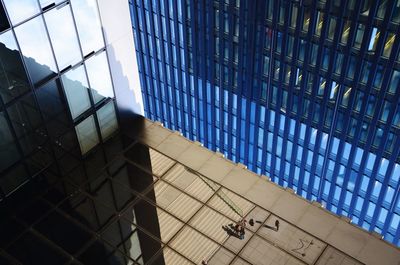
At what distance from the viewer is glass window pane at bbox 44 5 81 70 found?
1897 cm

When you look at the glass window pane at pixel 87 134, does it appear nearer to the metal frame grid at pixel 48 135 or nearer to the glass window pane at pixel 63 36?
the metal frame grid at pixel 48 135

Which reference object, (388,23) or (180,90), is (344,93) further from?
(180,90)

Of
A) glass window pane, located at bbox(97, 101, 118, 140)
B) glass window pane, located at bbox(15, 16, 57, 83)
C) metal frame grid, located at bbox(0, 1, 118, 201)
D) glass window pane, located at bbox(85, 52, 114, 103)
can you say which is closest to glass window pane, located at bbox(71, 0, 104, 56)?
metal frame grid, located at bbox(0, 1, 118, 201)

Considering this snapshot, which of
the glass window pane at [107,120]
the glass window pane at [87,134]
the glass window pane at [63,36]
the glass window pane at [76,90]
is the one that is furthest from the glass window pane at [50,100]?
the glass window pane at [107,120]

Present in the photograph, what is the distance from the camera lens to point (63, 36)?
1950 cm

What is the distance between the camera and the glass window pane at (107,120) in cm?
2258

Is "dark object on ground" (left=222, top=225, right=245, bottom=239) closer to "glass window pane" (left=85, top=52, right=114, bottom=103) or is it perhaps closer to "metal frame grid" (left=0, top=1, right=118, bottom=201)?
"metal frame grid" (left=0, top=1, right=118, bottom=201)

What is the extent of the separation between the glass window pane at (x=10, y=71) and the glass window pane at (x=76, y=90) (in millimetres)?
1604

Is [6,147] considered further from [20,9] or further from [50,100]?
[20,9]

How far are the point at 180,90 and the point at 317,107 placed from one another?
80.2ft

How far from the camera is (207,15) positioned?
214 feet

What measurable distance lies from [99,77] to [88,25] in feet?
7.35

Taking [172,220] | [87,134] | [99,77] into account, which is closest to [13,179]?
[87,134]

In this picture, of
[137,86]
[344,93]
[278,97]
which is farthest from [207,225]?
[278,97]
